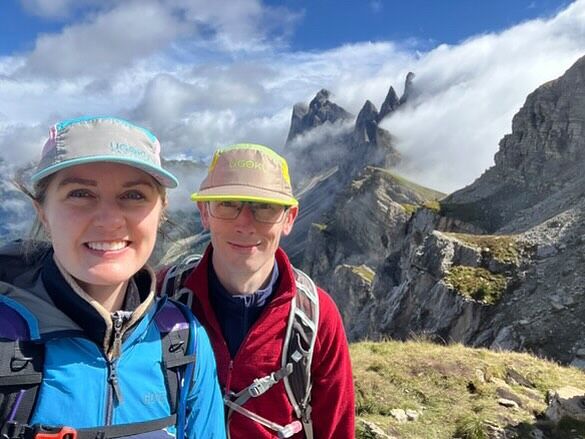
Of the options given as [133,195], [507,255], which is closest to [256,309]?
[133,195]

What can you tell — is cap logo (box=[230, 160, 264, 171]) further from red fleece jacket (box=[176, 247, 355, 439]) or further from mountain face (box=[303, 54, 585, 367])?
mountain face (box=[303, 54, 585, 367])

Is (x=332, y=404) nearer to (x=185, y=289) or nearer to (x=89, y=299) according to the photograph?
(x=185, y=289)

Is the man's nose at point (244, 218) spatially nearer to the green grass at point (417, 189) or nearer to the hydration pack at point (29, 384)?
the hydration pack at point (29, 384)

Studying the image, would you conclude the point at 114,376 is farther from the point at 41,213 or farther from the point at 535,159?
the point at 535,159

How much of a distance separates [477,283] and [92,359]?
40.4 m

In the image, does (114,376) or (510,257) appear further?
(510,257)

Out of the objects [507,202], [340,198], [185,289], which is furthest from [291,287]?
[340,198]

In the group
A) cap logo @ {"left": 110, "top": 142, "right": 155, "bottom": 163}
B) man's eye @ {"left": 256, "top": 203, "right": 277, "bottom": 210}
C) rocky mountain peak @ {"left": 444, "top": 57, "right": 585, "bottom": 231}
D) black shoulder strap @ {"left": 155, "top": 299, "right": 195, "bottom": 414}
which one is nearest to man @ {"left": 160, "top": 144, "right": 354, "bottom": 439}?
man's eye @ {"left": 256, "top": 203, "right": 277, "bottom": 210}

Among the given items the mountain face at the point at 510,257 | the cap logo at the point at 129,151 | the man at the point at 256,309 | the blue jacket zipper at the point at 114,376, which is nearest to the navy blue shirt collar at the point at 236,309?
the man at the point at 256,309

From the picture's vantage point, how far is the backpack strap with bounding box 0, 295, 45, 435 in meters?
3.02

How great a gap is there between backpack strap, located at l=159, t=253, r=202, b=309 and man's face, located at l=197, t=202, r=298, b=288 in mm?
508

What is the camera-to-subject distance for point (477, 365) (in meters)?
13.7

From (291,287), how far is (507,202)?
81103mm

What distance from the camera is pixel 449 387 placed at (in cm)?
1252
